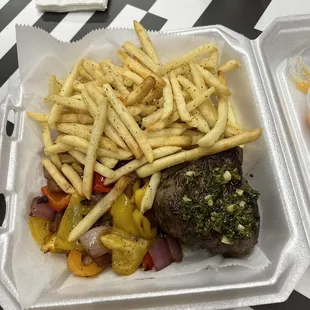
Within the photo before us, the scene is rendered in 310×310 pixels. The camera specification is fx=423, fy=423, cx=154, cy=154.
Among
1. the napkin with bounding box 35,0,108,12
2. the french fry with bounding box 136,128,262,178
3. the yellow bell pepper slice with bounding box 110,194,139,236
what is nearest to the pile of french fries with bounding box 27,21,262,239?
the french fry with bounding box 136,128,262,178

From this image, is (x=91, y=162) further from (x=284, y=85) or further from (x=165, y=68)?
(x=284, y=85)

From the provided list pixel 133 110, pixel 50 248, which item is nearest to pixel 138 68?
pixel 133 110

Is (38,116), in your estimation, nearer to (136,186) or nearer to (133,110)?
(133,110)

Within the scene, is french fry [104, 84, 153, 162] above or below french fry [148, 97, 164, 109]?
below

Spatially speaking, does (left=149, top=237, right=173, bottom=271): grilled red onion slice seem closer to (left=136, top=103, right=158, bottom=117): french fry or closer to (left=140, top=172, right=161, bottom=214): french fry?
(left=140, top=172, right=161, bottom=214): french fry

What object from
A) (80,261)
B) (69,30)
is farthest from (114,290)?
(69,30)
